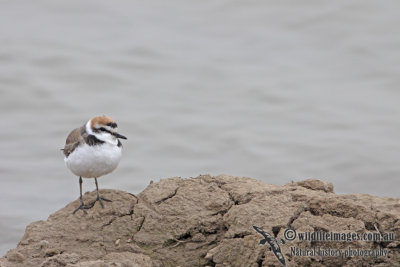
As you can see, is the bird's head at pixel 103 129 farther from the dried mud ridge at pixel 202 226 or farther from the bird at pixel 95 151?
the dried mud ridge at pixel 202 226

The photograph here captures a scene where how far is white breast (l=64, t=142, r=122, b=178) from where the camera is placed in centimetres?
705

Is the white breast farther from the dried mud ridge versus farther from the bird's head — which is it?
the dried mud ridge

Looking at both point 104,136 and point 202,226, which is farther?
point 104,136

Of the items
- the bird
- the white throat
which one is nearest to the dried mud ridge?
the bird

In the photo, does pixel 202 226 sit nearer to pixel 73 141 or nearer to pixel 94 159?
pixel 94 159

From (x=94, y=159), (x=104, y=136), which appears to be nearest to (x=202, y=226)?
A: (x=94, y=159)

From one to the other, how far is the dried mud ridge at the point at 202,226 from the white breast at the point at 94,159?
14.1 inches

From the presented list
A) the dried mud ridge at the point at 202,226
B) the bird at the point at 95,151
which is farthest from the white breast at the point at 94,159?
the dried mud ridge at the point at 202,226

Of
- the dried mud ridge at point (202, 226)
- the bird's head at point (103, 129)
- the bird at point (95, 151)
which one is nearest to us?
the dried mud ridge at point (202, 226)

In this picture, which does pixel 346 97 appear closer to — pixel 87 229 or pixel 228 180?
pixel 228 180

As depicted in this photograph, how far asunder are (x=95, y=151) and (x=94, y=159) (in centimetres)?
8

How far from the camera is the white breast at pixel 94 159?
23.1 ft

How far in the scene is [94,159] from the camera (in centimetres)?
704

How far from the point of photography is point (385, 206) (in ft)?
21.8
